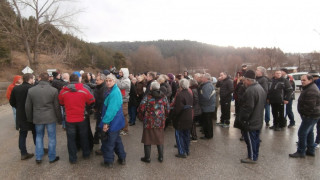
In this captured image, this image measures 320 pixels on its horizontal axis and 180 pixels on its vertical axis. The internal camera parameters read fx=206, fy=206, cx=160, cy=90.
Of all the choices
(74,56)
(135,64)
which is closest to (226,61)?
(135,64)

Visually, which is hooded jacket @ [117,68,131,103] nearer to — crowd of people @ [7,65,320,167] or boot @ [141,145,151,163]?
crowd of people @ [7,65,320,167]

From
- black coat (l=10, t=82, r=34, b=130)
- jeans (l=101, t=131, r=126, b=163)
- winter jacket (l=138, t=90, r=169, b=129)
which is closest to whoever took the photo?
jeans (l=101, t=131, r=126, b=163)

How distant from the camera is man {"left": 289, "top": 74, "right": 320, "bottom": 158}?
4.18 m

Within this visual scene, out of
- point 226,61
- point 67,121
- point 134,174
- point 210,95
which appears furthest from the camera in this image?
point 226,61

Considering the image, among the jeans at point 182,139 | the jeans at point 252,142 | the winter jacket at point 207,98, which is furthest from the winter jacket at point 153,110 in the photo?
the winter jacket at point 207,98

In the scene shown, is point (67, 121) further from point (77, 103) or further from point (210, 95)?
point (210, 95)

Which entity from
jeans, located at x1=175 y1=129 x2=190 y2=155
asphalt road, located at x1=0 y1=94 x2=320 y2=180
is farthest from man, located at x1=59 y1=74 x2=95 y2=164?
jeans, located at x1=175 y1=129 x2=190 y2=155

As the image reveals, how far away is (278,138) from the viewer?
576 centimetres

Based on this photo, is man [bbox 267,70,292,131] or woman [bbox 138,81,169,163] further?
man [bbox 267,70,292,131]

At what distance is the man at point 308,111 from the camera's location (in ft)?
13.7

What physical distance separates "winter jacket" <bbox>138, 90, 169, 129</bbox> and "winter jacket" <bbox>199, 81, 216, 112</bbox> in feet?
6.17

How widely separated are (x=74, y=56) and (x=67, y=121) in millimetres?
21499

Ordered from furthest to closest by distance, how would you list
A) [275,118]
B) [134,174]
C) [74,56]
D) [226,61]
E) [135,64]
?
[226,61]
[135,64]
[74,56]
[275,118]
[134,174]

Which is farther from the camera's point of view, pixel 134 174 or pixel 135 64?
pixel 135 64
